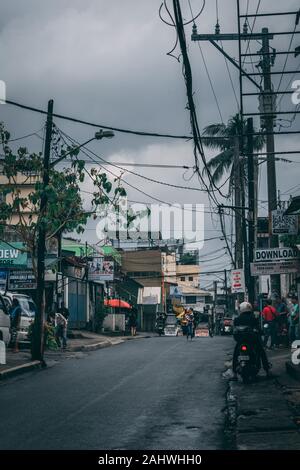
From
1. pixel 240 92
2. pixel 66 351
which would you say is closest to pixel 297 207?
pixel 240 92

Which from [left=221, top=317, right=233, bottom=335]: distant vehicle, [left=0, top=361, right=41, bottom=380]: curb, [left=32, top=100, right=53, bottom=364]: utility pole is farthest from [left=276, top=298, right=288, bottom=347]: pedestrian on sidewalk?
[left=221, top=317, right=233, bottom=335]: distant vehicle

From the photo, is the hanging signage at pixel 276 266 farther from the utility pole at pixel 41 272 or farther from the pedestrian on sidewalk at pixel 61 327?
the pedestrian on sidewalk at pixel 61 327

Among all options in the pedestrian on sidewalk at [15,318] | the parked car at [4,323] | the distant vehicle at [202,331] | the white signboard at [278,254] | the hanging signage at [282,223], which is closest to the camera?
the hanging signage at [282,223]

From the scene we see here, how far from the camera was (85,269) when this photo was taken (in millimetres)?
47562

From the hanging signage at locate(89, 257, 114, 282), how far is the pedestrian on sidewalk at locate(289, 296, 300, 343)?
21578 millimetres

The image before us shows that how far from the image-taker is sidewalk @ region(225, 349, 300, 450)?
9.27 m

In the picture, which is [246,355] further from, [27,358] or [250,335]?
[27,358]

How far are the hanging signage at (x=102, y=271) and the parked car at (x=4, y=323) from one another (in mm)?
20128

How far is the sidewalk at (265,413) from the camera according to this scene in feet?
30.4

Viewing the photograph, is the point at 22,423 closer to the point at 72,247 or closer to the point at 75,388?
the point at 75,388

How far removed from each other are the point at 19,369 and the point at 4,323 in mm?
5406

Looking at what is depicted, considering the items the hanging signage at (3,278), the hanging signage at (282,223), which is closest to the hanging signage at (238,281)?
the hanging signage at (3,278)

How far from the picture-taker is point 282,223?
20297 millimetres
